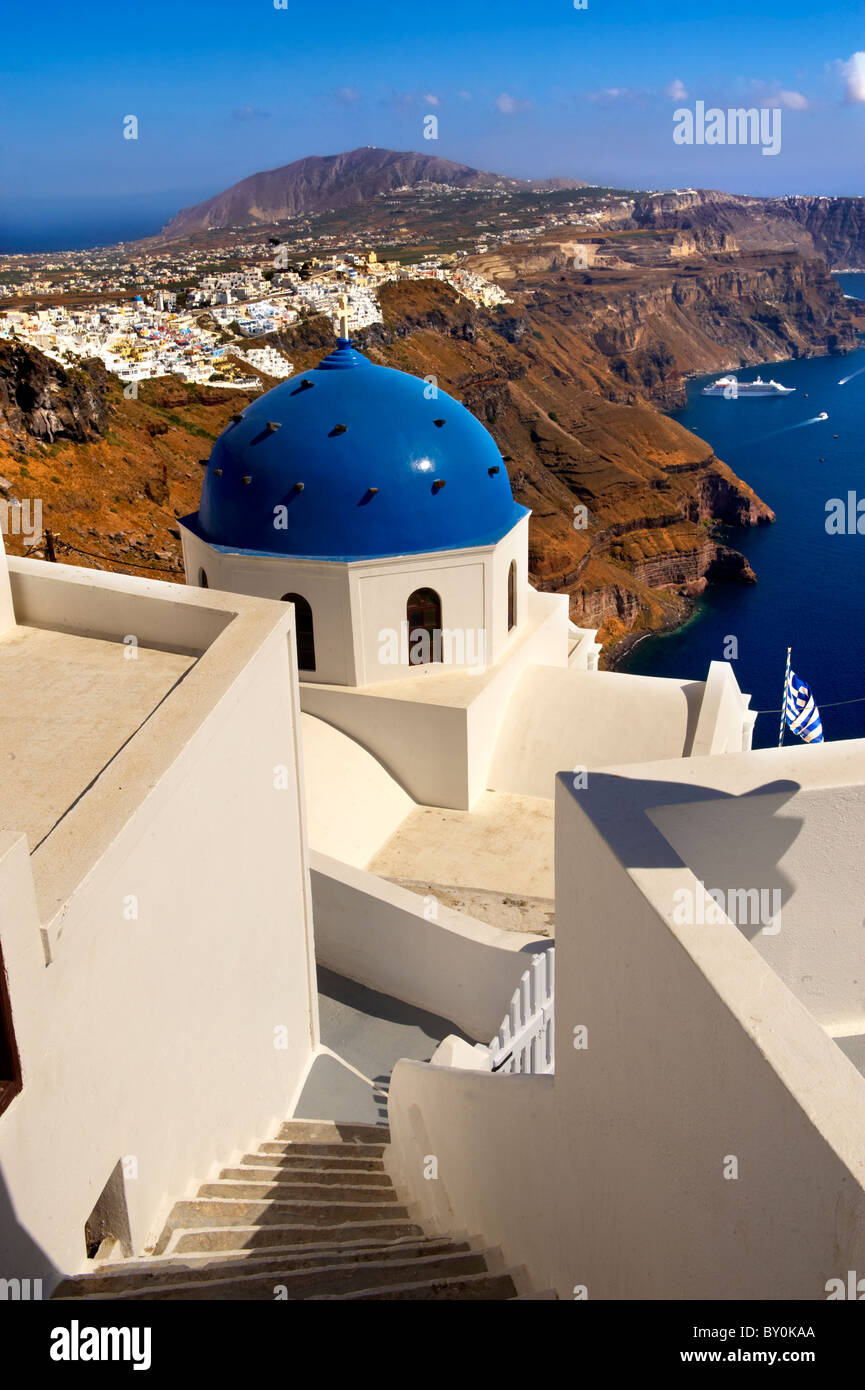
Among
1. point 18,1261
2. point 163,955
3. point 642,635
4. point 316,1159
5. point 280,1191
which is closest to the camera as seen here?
point 18,1261

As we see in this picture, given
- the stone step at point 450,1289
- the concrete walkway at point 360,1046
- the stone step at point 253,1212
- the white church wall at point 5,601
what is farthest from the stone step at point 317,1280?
the white church wall at point 5,601

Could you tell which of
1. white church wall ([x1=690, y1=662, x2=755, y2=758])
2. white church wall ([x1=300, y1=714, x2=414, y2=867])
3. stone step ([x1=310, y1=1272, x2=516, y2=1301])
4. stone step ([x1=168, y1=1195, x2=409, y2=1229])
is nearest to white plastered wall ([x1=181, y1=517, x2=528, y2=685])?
white church wall ([x1=300, y1=714, x2=414, y2=867])

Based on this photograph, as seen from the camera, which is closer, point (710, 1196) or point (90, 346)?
point (710, 1196)

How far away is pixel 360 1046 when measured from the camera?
889cm

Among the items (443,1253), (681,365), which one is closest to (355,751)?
(443,1253)

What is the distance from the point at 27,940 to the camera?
369 cm

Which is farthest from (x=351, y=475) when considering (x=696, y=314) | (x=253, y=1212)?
(x=696, y=314)

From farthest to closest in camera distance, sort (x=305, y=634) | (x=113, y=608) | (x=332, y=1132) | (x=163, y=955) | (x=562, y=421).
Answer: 1. (x=562, y=421)
2. (x=305, y=634)
3. (x=332, y=1132)
4. (x=113, y=608)
5. (x=163, y=955)

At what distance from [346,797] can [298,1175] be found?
5.13 meters

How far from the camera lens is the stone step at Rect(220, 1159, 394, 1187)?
5938mm

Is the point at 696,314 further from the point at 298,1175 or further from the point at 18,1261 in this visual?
the point at 18,1261

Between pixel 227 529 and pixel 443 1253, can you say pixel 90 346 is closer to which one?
pixel 227 529

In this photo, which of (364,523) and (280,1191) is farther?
(364,523)
